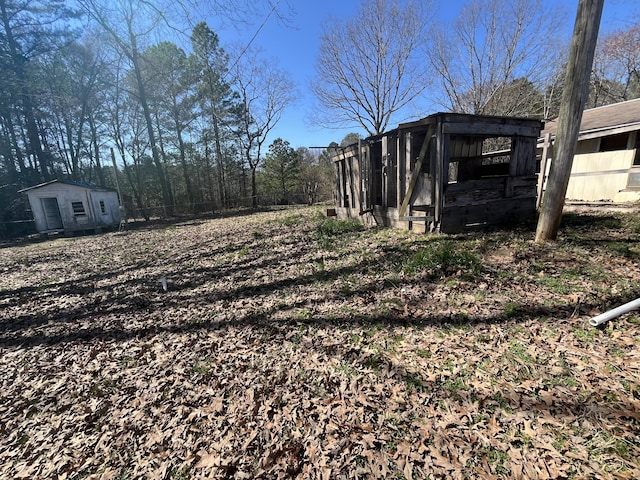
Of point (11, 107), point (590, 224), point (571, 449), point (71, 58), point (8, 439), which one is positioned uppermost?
point (71, 58)

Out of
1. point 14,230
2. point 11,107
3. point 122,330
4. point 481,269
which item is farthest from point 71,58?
point 481,269

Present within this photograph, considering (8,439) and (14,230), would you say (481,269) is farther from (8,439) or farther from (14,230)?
(14,230)

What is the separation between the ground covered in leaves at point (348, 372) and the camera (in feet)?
6.76

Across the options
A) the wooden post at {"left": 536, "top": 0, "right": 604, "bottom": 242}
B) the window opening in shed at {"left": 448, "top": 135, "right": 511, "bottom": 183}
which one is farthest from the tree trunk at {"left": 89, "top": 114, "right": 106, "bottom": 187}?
the wooden post at {"left": 536, "top": 0, "right": 604, "bottom": 242}

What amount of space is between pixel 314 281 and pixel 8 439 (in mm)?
4036

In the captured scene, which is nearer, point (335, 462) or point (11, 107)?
point (335, 462)

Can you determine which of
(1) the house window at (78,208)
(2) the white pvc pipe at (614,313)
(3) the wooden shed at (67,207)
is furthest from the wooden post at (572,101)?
(1) the house window at (78,208)

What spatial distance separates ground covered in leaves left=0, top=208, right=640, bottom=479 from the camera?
2060 millimetres

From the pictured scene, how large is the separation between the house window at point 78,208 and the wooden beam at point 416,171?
59.2ft

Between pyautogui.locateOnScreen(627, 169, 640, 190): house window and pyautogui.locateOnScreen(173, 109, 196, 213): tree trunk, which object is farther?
pyautogui.locateOnScreen(173, 109, 196, 213): tree trunk

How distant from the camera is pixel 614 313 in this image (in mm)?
3006

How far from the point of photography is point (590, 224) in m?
6.58

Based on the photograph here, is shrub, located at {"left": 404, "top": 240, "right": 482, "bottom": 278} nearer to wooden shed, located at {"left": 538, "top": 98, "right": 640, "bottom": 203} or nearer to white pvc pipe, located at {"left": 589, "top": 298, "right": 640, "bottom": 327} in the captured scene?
white pvc pipe, located at {"left": 589, "top": 298, "right": 640, "bottom": 327}

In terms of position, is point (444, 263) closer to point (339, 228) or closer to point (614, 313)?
point (614, 313)
